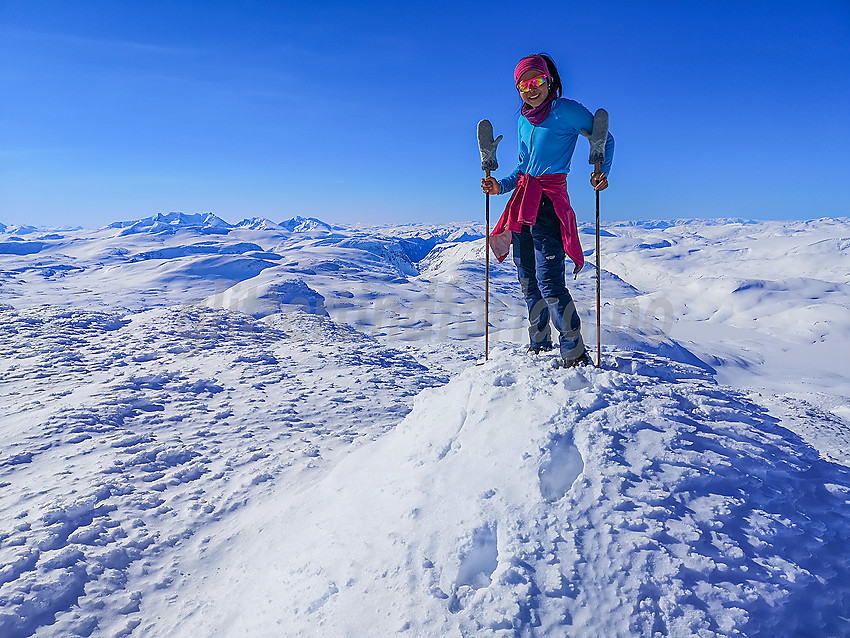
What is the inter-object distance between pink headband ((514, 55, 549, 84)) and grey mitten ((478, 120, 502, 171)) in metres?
0.64

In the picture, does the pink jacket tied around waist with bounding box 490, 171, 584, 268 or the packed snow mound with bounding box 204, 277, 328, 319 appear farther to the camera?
the packed snow mound with bounding box 204, 277, 328, 319

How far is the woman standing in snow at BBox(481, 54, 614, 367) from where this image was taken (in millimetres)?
3541

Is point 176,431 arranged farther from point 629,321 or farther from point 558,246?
point 629,321

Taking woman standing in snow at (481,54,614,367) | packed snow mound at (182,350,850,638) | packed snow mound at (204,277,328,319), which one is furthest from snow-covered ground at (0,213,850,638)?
packed snow mound at (204,277,328,319)

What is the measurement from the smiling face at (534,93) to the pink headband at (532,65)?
0.03m

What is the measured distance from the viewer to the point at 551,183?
3658 millimetres

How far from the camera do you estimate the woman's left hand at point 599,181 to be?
12.0ft

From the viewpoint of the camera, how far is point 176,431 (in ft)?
20.9

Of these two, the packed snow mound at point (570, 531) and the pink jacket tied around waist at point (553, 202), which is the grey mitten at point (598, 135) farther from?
the packed snow mound at point (570, 531)

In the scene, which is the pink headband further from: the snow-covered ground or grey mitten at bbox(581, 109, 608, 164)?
the snow-covered ground

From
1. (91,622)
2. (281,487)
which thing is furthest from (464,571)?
(281,487)

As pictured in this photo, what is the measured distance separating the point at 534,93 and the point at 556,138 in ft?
1.36

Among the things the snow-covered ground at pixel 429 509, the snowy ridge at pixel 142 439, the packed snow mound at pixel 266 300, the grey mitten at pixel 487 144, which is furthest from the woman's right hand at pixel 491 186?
the packed snow mound at pixel 266 300

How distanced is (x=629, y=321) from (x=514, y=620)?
2799cm
